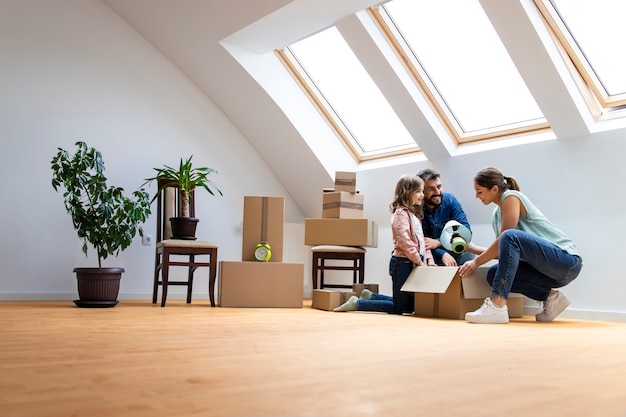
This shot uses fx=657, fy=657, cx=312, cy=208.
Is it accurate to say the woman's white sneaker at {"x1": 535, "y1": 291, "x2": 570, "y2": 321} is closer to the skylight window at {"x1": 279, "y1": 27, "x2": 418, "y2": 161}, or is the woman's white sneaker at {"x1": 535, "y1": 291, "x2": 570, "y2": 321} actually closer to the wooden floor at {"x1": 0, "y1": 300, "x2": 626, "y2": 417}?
the wooden floor at {"x1": 0, "y1": 300, "x2": 626, "y2": 417}

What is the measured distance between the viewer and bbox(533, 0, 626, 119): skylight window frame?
4.03 m

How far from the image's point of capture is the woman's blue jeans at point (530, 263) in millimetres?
3660

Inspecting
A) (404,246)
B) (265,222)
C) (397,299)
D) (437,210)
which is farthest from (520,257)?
(265,222)

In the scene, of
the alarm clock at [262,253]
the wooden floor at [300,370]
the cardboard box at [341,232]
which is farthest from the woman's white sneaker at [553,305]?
the alarm clock at [262,253]

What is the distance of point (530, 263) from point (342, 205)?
5.35 feet

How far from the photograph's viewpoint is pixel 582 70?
4215mm

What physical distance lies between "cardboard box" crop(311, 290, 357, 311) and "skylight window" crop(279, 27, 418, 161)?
1620mm

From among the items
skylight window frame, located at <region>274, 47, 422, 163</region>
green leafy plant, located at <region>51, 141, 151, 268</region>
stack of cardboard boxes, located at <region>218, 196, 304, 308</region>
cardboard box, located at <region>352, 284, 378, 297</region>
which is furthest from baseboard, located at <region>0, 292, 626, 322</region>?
skylight window frame, located at <region>274, 47, 422, 163</region>

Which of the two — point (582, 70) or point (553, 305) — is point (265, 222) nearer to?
point (553, 305)

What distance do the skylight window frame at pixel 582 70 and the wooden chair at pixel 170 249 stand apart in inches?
104

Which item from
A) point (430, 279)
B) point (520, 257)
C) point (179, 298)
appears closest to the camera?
point (520, 257)

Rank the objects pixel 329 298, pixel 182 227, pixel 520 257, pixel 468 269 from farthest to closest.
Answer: pixel 182 227
pixel 329 298
pixel 468 269
pixel 520 257

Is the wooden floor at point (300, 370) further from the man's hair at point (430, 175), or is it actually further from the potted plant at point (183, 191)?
the man's hair at point (430, 175)

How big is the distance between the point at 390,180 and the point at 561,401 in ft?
14.1
